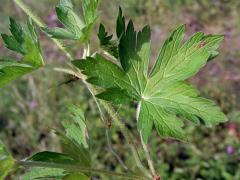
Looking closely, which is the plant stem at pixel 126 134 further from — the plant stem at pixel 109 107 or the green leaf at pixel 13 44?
the green leaf at pixel 13 44

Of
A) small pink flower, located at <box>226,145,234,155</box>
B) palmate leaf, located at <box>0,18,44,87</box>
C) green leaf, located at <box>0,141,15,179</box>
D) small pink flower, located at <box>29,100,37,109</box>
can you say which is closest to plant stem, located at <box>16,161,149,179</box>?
green leaf, located at <box>0,141,15,179</box>

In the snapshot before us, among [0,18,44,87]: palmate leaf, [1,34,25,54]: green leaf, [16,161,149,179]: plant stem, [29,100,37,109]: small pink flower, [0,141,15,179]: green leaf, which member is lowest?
[16,161,149,179]: plant stem

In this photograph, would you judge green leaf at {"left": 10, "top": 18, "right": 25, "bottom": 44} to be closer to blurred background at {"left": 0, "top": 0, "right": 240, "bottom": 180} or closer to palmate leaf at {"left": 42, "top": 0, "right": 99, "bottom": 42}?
palmate leaf at {"left": 42, "top": 0, "right": 99, "bottom": 42}

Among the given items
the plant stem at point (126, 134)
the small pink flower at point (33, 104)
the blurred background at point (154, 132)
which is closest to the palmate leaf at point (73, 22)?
the plant stem at point (126, 134)

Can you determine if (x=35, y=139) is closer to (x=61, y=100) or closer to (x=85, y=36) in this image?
(x=61, y=100)

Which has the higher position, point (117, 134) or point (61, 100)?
point (61, 100)

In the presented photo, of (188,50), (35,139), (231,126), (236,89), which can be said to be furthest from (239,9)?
(188,50)
